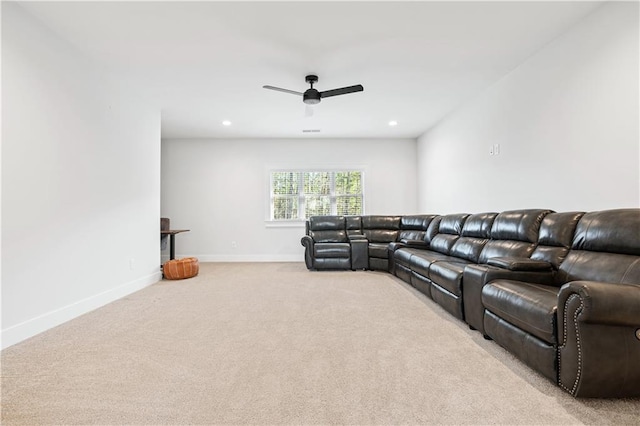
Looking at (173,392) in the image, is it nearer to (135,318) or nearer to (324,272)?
(135,318)

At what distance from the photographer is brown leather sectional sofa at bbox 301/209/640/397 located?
159 cm

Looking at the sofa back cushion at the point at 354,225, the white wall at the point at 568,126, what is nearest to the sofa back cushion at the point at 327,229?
the sofa back cushion at the point at 354,225

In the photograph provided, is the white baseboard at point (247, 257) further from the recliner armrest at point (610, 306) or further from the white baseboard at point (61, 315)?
the recliner armrest at point (610, 306)

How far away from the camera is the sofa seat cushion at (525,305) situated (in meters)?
1.79

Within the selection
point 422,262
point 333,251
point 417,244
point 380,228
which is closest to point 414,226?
point 380,228

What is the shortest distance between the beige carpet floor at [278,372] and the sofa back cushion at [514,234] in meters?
0.84

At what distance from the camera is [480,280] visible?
257 cm

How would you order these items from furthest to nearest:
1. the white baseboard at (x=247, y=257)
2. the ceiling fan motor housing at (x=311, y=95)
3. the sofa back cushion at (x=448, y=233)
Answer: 1. the white baseboard at (x=247, y=257)
2. the sofa back cushion at (x=448, y=233)
3. the ceiling fan motor housing at (x=311, y=95)

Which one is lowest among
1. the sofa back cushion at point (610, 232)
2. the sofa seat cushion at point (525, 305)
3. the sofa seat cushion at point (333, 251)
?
the sofa seat cushion at point (333, 251)

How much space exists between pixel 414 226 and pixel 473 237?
1.96 meters

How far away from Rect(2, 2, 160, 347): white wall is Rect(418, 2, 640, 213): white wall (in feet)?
15.9

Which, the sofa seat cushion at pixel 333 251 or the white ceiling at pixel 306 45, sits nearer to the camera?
the white ceiling at pixel 306 45

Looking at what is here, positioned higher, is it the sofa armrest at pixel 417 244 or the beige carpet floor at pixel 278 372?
the sofa armrest at pixel 417 244

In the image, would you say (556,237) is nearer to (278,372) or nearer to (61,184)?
(278,372)
